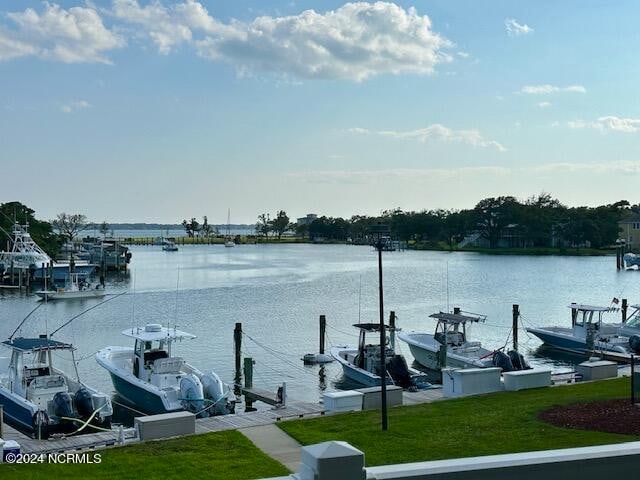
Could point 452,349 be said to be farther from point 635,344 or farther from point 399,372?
point 635,344

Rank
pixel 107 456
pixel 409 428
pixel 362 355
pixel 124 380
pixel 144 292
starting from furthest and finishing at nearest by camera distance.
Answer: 1. pixel 144 292
2. pixel 362 355
3. pixel 124 380
4. pixel 409 428
5. pixel 107 456

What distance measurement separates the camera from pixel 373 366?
108ft

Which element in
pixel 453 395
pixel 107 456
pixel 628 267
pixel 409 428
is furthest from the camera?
pixel 628 267

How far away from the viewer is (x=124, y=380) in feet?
95.9

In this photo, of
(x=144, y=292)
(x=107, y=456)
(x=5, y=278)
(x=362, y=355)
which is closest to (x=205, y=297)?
(x=144, y=292)

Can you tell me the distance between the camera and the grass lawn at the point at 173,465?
14414 millimetres

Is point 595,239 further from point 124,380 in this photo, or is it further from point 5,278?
point 124,380

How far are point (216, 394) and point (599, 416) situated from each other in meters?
14.2

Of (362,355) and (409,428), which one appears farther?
(362,355)

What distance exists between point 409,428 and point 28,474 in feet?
30.2

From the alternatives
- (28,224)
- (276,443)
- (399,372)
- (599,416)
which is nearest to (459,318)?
(399,372)

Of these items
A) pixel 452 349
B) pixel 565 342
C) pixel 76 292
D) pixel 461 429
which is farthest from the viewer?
pixel 76 292

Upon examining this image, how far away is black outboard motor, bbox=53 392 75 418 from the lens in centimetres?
2383

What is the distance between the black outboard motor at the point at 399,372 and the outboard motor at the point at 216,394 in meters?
7.79
